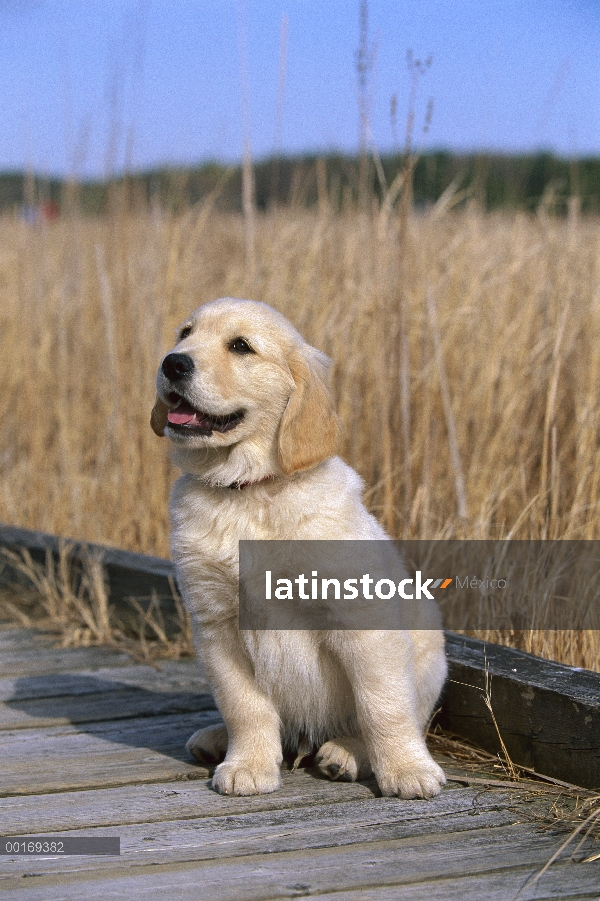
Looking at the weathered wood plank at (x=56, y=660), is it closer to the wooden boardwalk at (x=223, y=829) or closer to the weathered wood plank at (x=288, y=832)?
the wooden boardwalk at (x=223, y=829)

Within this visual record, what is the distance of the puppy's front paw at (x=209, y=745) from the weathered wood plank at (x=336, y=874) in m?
0.60

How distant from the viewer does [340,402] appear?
404 centimetres

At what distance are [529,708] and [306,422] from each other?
0.80m

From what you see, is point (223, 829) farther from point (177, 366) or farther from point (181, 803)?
point (177, 366)

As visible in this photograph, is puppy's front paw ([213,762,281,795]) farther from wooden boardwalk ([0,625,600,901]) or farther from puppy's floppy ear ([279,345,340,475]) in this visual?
puppy's floppy ear ([279,345,340,475])

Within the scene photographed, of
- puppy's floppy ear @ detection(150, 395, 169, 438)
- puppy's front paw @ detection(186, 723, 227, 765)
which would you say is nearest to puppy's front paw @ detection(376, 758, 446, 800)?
puppy's front paw @ detection(186, 723, 227, 765)

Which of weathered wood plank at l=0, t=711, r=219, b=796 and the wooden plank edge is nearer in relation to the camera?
the wooden plank edge

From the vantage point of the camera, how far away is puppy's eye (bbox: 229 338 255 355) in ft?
7.89

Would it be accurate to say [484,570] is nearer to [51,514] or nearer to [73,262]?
[51,514]

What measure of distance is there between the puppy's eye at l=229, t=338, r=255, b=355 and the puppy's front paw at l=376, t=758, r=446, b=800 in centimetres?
94

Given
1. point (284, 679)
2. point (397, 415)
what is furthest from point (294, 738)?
point (397, 415)

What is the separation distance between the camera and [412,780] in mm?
2240

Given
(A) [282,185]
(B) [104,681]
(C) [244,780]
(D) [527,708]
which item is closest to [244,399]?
(C) [244,780]

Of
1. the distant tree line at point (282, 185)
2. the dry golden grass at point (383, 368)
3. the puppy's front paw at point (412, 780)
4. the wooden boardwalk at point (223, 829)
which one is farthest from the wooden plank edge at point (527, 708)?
the distant tree line at point (282, 185)
